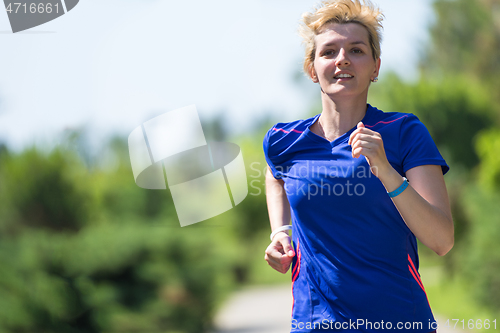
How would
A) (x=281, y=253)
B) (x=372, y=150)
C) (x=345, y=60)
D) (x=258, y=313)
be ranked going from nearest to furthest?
1. (x=372, y=150)
2. (x=345, y=60)
3. (x=281, y=253)
4. (x=258, y=313)

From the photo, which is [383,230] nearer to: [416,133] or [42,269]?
[416,133]

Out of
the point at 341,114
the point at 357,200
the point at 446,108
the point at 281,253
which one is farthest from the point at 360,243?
the point at 446,108

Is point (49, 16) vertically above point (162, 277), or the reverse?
point (49, 16)

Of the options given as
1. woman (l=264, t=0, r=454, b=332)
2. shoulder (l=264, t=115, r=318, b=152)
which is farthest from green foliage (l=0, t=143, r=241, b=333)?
woman (l=264, t=0, r=454, b=332)

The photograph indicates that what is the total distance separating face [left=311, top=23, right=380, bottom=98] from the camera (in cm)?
167

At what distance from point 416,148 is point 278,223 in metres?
0.61

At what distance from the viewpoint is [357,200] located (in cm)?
156

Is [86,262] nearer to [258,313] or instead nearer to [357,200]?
[258,313]

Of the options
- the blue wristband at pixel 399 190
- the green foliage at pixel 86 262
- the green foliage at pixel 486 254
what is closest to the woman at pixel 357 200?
the blue wristband at pixel 399 190

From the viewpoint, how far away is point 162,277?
7.22 meters

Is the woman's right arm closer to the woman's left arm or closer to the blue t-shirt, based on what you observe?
the blue t-shirt

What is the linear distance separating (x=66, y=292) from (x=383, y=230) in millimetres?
5800

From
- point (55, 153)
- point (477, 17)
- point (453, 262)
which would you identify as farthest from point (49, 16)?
point (477, 17)

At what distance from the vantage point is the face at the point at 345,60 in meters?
1.67
